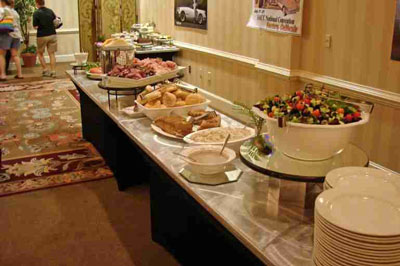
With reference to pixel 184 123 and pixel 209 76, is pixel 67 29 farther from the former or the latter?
pixel 184 123

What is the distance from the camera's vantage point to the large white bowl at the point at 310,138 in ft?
5.13

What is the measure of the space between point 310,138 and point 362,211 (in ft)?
1.38

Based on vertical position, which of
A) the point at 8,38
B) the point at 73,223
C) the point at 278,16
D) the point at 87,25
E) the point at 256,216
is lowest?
the point at 73,223

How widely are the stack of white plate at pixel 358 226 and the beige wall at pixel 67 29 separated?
33.4 ft

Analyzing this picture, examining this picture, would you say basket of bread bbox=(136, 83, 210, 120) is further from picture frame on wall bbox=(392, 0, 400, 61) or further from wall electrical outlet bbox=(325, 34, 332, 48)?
wall electrical outlet bbox=(325, 34, 332, 48)

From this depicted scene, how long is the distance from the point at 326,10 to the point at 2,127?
393cm

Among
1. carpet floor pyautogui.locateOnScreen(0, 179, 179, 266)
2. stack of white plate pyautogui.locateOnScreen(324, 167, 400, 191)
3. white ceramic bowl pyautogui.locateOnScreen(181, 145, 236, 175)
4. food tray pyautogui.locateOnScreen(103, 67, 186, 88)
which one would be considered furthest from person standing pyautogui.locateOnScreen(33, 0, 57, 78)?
stack of white plate pyautogui.locateOnScreen(324, 167, 400, 191)

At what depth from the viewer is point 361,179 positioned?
1.39 meters

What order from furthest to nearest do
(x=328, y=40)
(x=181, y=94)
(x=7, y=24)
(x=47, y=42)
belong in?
(x=47, y=42) → (x=7, y=24) → (x=328, y=40) → (x=181, y=94)

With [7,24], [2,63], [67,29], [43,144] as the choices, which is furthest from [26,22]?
[43,144]

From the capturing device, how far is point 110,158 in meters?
3.84

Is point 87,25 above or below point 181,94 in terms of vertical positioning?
above

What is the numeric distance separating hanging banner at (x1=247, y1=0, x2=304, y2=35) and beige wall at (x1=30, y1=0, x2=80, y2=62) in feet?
22.0

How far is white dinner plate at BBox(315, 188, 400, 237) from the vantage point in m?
1.10
